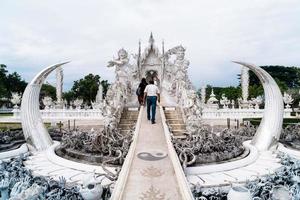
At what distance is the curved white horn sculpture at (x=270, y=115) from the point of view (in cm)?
1067

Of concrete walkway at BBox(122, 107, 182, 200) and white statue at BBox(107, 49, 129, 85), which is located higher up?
white statue at BBox(107, 49, 129, 85)

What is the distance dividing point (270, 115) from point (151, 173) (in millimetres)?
6586

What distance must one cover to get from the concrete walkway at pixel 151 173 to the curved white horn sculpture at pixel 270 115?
4.47 metres

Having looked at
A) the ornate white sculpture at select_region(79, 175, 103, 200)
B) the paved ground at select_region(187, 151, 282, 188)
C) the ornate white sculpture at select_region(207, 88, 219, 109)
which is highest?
the ornate white sculpture at select_region(207, 88, 219, 109)

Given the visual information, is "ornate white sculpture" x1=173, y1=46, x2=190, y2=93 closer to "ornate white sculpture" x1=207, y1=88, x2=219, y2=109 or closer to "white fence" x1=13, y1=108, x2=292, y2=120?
"white fence" x1=13, y1=108, x2=292, y2=120

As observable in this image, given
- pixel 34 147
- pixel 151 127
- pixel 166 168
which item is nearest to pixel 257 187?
pixel 166 168

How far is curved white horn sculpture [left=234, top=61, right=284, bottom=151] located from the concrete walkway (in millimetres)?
4471

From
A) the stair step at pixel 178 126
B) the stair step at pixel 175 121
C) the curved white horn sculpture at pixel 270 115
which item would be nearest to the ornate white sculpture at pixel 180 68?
the stair step at pixel 175 121

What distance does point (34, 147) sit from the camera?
10.9 metres

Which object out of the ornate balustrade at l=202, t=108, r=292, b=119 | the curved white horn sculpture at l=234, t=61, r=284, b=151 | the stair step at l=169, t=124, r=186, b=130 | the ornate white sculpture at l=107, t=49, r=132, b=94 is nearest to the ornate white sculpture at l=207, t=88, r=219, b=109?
the ornate balustrade at l=202, t=108, r=292, b=119

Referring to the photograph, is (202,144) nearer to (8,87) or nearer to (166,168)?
(166,168)

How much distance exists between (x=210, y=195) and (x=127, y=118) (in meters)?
6.71

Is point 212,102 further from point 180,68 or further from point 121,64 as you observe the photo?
point 121,64

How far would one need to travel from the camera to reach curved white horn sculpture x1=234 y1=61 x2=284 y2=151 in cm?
1067
